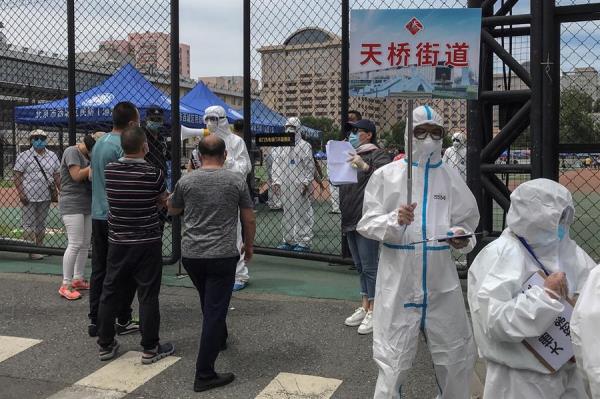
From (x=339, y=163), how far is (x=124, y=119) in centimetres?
189

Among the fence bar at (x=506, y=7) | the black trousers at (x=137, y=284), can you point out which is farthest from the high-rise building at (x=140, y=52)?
the fence bar at (x=506, y=7)

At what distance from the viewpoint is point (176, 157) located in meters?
6.99

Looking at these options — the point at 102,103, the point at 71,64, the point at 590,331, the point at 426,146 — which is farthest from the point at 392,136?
the point at 102,103

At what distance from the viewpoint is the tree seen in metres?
4.71

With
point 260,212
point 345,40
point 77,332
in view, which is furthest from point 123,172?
point 260,212

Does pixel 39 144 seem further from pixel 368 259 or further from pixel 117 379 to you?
pixel 368 259

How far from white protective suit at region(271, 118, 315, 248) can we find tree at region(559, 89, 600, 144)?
403 centimetres

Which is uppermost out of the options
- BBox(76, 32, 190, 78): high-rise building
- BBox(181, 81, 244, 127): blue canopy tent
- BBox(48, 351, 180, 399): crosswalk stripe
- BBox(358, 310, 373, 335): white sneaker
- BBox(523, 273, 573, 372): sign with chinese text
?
BBox(181, 81, 244, 127): blue canopy tent

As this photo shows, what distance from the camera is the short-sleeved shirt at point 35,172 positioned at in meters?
7.78

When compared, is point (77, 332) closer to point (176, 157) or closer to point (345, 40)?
point (176, 157)

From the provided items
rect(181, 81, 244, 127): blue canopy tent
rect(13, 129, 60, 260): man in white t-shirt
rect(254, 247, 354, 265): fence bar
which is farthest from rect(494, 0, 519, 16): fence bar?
rect(181, 81, 244, 127): blue canopy tent

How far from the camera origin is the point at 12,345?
15.9 ft

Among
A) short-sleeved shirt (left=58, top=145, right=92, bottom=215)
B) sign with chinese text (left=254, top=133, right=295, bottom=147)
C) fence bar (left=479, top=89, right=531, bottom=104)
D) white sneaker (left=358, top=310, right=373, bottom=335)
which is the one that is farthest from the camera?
sign with chinese text (left=254, top=133, right=295, bottom=147)

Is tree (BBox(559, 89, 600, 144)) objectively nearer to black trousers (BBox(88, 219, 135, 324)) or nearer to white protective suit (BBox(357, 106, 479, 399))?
white protective suit (BBox(357, 106, 479, 399))
